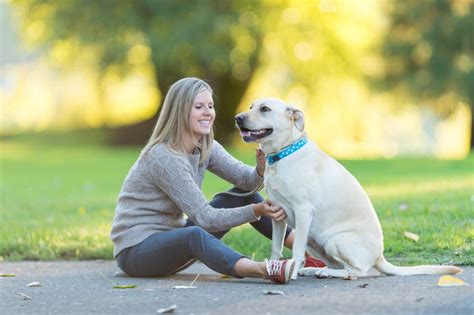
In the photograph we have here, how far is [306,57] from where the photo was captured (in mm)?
25906

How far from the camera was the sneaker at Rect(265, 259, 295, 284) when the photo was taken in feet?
17.1

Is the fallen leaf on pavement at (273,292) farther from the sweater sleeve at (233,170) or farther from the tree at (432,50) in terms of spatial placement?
the tree at (432,50)

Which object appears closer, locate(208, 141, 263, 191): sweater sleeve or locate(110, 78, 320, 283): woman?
locate(110, 78, 320, 283): woman

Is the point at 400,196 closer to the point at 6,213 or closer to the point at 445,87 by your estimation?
the point at 6,213

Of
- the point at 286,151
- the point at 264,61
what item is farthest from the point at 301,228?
the point at 264,61

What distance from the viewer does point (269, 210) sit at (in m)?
5.52

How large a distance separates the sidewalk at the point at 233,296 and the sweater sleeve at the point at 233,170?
74 cm

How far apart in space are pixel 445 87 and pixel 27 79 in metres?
29.0

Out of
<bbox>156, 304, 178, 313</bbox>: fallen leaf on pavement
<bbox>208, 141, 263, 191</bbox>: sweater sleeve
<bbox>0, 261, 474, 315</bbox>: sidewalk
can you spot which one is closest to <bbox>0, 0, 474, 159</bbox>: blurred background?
<bbox>208, 141, 263, 191</bbox>: sweater sleeve

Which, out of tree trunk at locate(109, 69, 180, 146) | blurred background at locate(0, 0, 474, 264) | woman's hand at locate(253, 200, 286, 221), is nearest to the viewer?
woman's hand at locate(253, 200, 286, 221)

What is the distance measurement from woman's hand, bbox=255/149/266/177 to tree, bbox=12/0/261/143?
1685cm

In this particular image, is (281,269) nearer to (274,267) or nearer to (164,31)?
(274,267)

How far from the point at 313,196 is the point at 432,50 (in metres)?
20.8

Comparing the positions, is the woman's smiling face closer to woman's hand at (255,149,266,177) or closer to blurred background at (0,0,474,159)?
woman's hand at (255,149,266,177)
